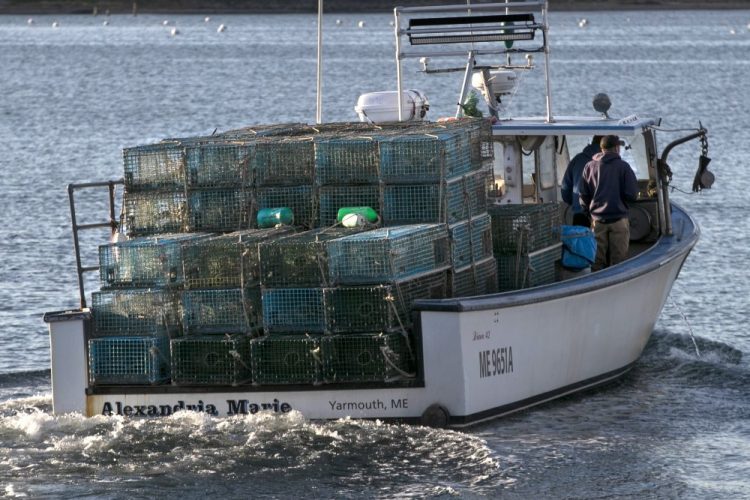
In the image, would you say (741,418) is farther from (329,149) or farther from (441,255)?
(329,149)

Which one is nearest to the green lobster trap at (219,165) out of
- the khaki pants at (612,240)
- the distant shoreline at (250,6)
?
the khaki pants at (612,240)

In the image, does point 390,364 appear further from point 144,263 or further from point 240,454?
point 144,263

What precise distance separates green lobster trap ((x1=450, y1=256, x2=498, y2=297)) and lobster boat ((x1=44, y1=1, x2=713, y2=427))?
2 cm

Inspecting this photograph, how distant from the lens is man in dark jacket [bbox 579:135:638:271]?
13883 millimetres

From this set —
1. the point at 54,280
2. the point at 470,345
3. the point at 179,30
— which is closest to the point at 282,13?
the point at 179,30

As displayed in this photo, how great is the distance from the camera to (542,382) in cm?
1246

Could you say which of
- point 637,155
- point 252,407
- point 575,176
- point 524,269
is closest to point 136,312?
point 252,407

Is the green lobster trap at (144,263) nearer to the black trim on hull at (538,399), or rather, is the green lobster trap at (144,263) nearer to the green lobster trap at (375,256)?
the green lobster trap at (375,256)

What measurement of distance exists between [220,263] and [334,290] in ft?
2.98

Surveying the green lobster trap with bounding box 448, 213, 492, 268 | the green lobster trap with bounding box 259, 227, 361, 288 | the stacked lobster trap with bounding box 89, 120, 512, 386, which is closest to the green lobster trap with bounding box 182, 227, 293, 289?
the stacked lobster trap with bounding box 89, 120, 512, 386

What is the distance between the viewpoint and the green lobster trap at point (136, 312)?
11656 mm

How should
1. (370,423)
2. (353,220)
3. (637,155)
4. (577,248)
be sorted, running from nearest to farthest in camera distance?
(370,423)
(353,220)
(577,248)
(637,155)

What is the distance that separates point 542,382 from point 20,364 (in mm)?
5189

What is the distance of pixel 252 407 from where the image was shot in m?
11.5
